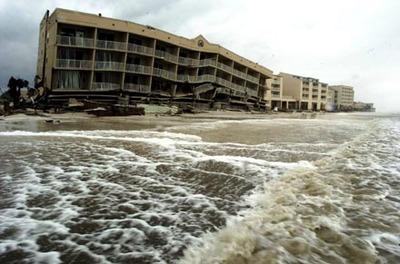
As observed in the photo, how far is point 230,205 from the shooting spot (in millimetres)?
5012

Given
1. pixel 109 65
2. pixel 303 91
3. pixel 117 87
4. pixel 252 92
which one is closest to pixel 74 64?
pixel 109 65

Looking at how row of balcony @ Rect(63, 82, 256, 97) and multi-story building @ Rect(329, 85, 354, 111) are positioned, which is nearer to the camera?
row of balcony @ Rect(63, 82, 256, 97)

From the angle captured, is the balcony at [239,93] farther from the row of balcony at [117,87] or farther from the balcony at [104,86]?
the balcony at [104,86]

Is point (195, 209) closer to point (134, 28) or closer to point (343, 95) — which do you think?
point (134, 28)

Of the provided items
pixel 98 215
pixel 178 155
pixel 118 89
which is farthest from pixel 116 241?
pixel 118 89

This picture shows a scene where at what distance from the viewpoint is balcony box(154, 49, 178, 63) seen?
4509cm

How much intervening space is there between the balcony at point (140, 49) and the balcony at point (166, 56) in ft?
3.72

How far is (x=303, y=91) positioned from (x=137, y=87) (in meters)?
83.4

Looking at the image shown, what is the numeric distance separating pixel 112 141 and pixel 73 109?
819 inches

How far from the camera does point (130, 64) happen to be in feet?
139

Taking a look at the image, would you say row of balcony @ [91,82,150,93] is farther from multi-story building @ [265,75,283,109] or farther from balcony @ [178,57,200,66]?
multi-story building @ [265,75,283,109]

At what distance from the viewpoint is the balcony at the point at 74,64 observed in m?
36.3

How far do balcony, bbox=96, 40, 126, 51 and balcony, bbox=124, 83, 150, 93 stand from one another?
4.39m

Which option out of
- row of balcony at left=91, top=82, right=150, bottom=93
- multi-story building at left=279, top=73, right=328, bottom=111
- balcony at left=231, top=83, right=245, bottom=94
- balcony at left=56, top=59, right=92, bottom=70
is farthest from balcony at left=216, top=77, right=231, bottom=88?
multi-story building at left=279, top=73, right=328, bottom=111
